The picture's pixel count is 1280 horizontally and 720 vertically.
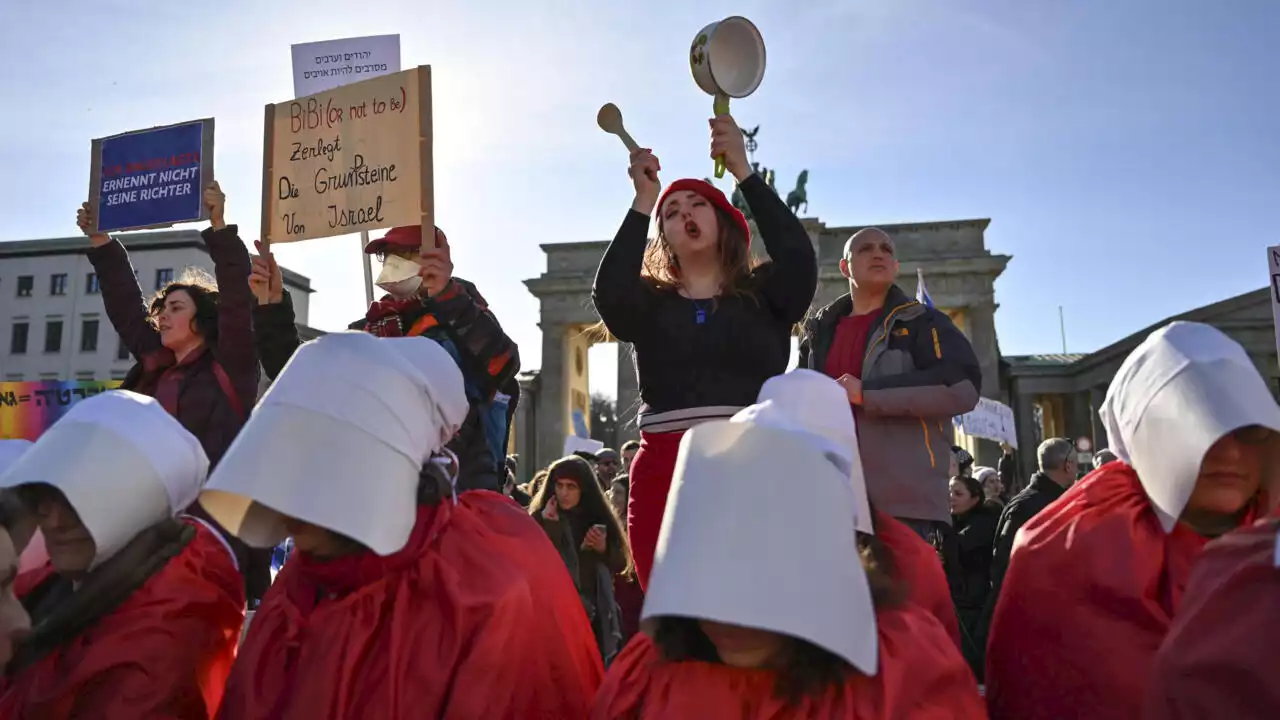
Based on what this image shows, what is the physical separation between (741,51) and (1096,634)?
2370 mm

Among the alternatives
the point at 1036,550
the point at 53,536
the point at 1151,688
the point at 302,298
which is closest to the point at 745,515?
the point at 1151,688

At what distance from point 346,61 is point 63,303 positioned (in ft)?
183

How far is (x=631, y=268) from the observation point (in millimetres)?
3178

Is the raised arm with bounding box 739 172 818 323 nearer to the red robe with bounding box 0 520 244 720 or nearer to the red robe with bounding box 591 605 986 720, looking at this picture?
the red robe with bounding box 591 605 986 720

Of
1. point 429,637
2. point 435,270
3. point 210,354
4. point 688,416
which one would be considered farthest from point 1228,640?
point 210,354

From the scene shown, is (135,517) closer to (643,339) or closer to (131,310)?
(643,339)

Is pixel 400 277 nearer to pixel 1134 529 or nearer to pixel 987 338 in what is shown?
pixel 1134 529

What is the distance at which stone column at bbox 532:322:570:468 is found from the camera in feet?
124

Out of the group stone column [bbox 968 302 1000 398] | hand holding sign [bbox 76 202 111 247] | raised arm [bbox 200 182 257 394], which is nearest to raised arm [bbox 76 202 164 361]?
hand holding sign [bbox 76 202 111 247]

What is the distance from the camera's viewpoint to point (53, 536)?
2.51 metres

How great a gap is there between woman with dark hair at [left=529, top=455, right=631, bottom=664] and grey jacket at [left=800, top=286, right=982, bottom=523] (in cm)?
331

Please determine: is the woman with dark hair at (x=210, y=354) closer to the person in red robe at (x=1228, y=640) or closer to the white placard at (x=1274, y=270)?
the person in red robe at (x=1228, y=640)

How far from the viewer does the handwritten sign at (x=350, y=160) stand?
155 inches

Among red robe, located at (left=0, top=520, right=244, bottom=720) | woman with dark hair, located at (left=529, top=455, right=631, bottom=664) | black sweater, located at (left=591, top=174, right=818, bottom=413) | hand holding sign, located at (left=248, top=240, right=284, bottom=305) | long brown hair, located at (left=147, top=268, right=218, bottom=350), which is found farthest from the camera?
woman with dark hair, located at (left=529, top=455, right=631, bottom=664)
